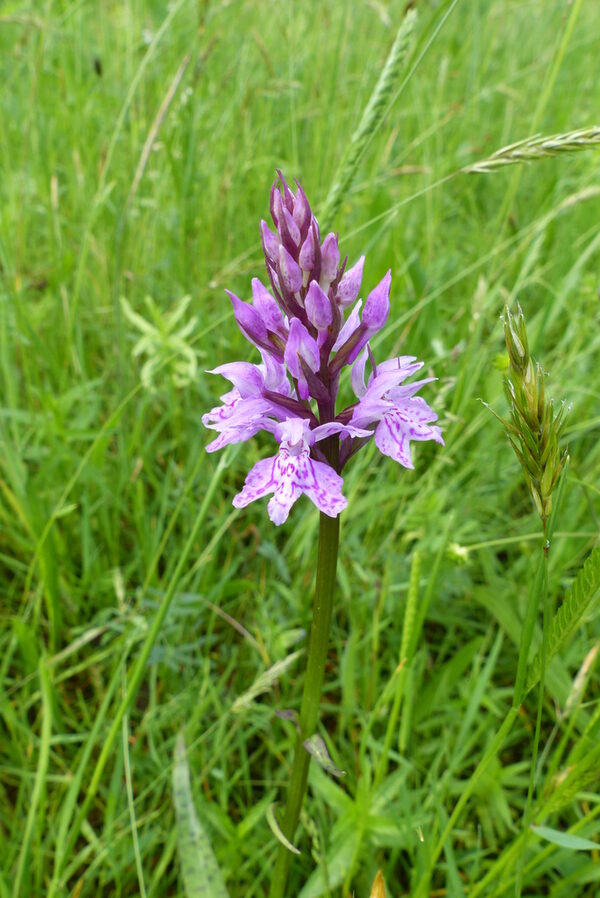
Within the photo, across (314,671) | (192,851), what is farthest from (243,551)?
(314,671)

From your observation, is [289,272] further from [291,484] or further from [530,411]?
[530,411]

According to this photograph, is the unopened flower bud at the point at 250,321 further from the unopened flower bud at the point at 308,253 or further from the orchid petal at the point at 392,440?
the orchid petal at the point at 392,440

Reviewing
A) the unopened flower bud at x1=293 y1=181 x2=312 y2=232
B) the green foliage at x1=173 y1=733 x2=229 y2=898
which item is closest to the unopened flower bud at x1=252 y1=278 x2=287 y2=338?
the unopened flower bud at x1=293 y1=181 x2=312 y2=232

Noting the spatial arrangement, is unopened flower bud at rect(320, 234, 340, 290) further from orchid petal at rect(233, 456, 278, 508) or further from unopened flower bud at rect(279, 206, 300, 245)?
orchid petal at rect(233, 456, 278, 508)

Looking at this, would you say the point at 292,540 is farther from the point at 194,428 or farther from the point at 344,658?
the point at 194,428

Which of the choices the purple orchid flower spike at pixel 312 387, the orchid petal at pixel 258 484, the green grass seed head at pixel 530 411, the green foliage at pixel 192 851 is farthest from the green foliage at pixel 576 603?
the green foliage at pixel 192 851
